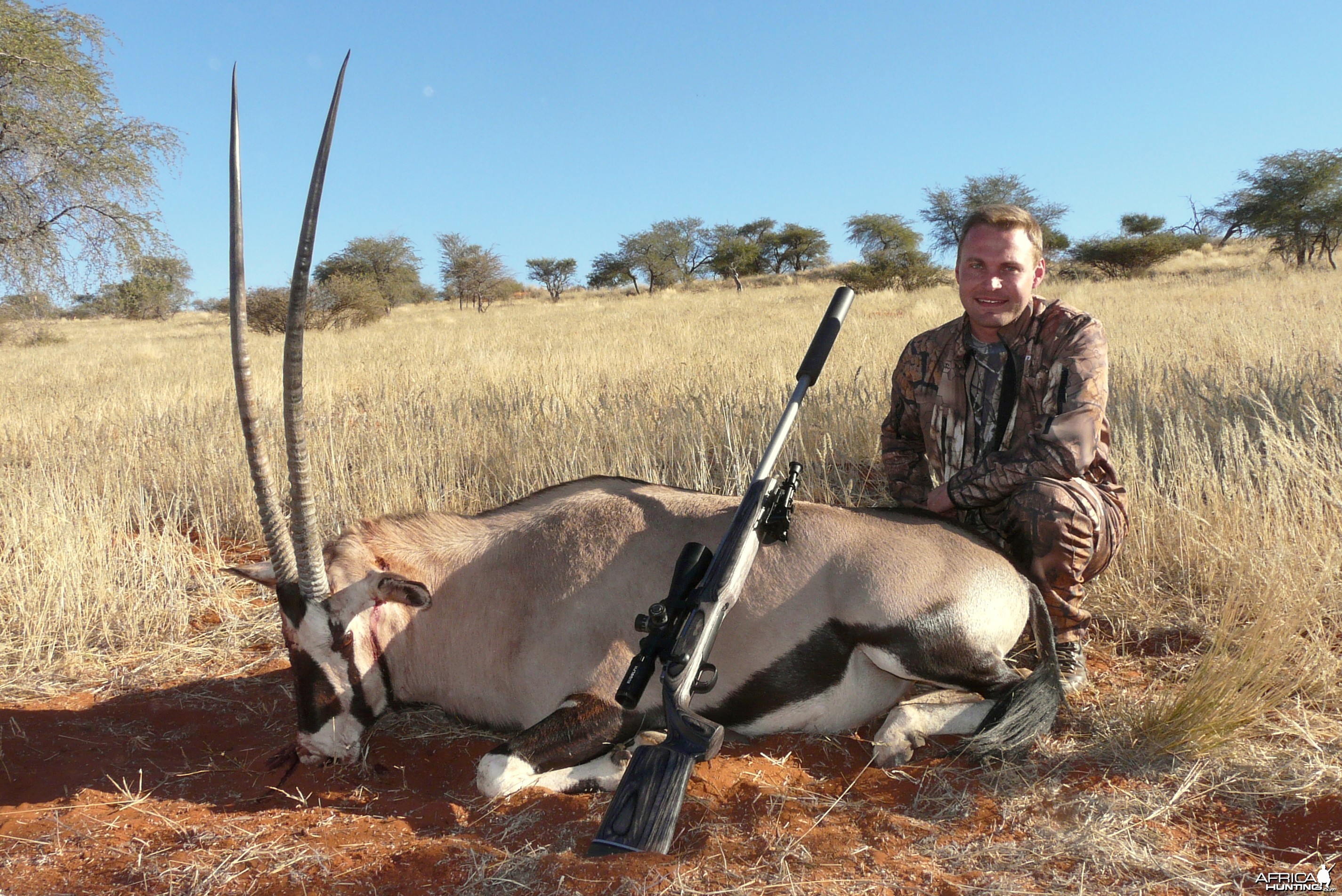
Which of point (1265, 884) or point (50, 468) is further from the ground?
point (50, 468)

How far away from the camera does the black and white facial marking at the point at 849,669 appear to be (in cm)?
285

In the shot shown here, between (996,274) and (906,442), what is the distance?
0.93 metres

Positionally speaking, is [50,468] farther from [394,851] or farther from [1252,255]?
[1252,255]

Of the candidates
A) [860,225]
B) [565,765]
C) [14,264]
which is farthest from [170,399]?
[860,225]

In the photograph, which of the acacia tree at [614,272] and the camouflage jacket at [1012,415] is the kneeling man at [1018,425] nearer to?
the camouflage jacket at [1012,415]

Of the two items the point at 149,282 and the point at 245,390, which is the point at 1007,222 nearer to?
the point at 245,390

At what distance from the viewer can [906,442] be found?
4.09 m

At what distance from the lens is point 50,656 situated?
13.1ft

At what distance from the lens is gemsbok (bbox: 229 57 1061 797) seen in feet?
9.30

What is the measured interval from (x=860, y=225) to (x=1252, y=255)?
18059 millimetres

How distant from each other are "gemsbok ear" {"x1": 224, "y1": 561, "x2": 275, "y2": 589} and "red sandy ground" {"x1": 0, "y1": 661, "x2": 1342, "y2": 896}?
69cm

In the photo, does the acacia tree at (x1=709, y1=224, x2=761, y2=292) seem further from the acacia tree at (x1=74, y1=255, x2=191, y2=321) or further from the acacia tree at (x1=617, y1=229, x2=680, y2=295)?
the acacia tree at (x1=74, y1=255, x2=191, y2=321)

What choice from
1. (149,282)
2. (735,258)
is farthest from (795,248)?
(149,282)

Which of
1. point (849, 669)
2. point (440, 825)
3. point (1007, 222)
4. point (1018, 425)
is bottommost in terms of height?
point (440, 825)
